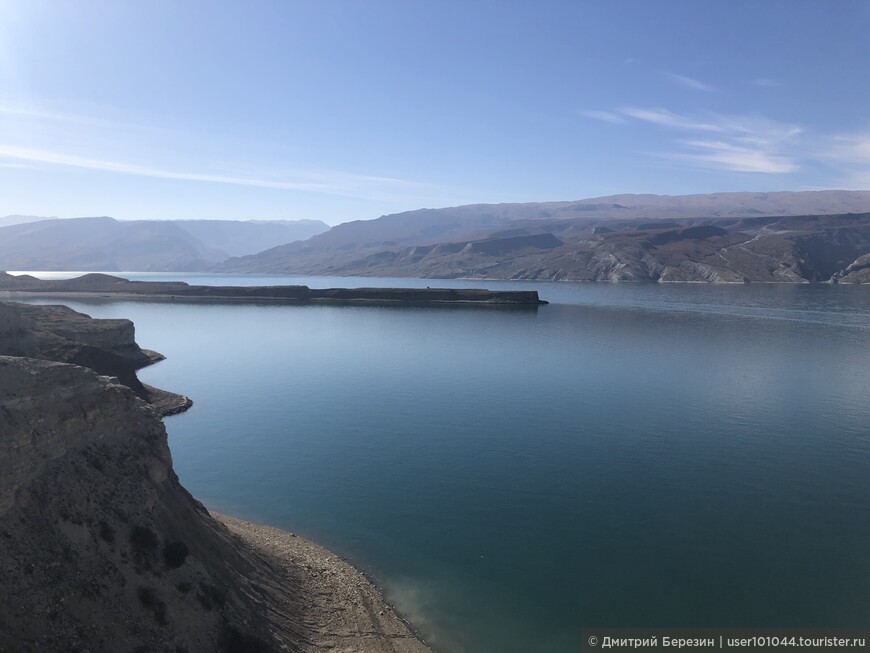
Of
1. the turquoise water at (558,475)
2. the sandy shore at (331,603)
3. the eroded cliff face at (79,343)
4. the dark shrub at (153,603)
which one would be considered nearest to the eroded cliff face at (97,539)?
the dark shrub at (153,603)

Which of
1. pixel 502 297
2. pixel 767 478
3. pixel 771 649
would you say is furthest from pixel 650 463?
pixel 502 297

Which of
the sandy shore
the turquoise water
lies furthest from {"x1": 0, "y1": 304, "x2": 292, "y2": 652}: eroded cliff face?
the turquoise water

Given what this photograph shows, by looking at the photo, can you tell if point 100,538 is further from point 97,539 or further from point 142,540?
point 142,540

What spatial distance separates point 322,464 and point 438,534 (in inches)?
503

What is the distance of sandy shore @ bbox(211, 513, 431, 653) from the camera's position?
1891 centimetres

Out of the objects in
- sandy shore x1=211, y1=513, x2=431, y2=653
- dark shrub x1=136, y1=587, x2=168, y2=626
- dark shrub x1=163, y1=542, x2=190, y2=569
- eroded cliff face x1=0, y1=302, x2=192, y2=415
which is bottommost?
sandy shore x1=211, y1=513, x2=431, y2=653

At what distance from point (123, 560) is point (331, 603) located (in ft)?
28.5

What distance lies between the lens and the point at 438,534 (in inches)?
1081

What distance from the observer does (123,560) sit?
15781 millimetres

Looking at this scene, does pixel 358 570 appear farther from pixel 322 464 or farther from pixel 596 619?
pixel 322 464

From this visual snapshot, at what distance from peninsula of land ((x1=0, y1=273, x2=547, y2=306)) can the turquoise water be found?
85.7 meters

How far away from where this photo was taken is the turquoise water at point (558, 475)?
22328 millimetres

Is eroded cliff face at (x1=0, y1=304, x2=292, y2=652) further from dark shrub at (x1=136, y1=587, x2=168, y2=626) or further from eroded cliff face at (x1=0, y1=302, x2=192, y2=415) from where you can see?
eroded cliff face at (x1=0, y1=302, x2=192, y2=415)

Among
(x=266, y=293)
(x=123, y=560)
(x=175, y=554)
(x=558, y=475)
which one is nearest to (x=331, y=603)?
(x=175, y=554)
